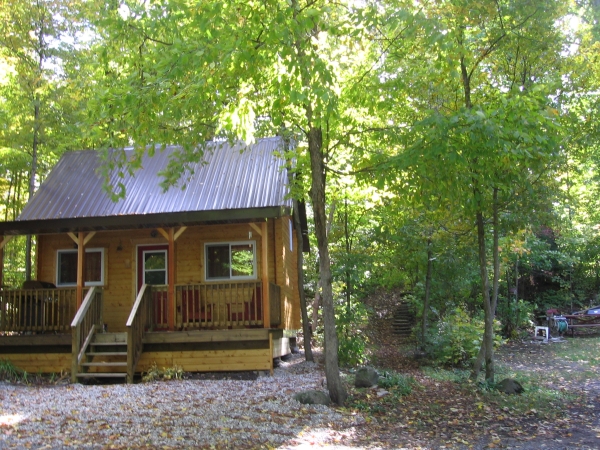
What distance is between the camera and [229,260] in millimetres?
13453

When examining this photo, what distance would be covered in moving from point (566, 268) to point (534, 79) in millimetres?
18440

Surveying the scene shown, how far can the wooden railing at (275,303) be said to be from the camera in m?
12.2

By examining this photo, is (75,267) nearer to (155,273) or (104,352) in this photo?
(155,273)

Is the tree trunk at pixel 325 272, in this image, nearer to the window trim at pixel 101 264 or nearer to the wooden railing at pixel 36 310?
the wooden railing at pixel 36 310

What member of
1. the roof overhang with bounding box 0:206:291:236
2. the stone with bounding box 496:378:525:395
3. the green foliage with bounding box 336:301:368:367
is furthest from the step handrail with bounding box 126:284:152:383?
the stone with bounding box 496:378:525:395

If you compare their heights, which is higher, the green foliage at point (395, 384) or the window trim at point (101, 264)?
the window trim at point (101, 264)

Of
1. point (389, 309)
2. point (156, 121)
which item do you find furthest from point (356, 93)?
point (389, 309)

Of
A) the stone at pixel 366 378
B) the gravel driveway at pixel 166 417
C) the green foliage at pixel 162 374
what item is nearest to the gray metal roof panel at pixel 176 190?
the green foliage at pixel 162 374

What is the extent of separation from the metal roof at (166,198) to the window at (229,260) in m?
1.56

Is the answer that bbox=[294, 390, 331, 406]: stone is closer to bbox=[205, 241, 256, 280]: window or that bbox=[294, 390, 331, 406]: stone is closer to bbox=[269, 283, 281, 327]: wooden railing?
bbox=[269, 283, 281, 327]: wooden railing

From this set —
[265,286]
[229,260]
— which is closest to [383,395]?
[265,286]

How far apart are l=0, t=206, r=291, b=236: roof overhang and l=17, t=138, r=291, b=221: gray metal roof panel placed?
0.69ft

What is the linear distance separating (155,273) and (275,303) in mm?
3396

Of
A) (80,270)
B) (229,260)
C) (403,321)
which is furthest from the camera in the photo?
(403,321)
